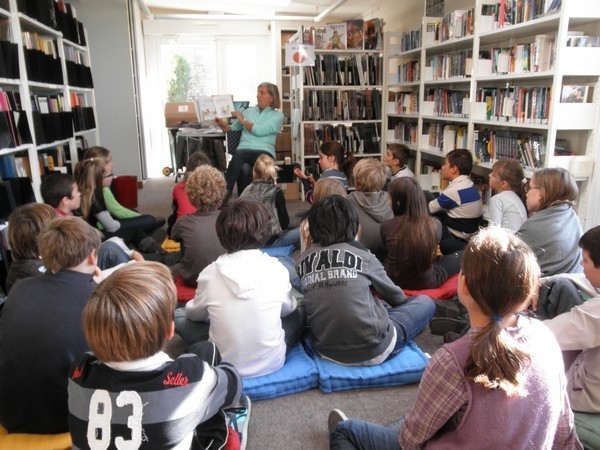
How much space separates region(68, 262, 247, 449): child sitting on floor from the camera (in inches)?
42.1

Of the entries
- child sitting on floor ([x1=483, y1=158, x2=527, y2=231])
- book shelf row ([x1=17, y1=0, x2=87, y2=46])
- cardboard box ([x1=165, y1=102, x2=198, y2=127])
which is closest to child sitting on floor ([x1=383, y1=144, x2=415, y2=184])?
child sitting on floor ([x1=483, y1=158, x2=527, y2=231])

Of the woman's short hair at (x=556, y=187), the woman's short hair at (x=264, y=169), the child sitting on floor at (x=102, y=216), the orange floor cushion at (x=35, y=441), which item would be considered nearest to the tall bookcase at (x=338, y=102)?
the woman's short hair at (x=264, y=169)

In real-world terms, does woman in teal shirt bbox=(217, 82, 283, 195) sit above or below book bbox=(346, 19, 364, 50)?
below

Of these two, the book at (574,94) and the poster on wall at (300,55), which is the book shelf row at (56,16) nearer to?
the poster on wall at (300,55)

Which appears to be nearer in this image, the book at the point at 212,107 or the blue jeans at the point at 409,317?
the blue jeans at the point at 409,317

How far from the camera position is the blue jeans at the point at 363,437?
4.82ft

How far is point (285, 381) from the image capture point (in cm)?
207

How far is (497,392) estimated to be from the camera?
1.01 m

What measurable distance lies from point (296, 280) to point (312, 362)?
801mm

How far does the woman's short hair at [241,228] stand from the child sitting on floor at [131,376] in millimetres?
814

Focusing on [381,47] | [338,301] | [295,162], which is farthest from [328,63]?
[338,301]

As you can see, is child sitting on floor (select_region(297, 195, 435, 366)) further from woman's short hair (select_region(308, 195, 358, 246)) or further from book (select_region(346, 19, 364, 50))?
book (select_region(346, 19, 364, 50))

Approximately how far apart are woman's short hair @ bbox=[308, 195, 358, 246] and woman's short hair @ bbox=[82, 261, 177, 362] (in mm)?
1035

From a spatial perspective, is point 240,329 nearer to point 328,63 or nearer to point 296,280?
point 296,280
